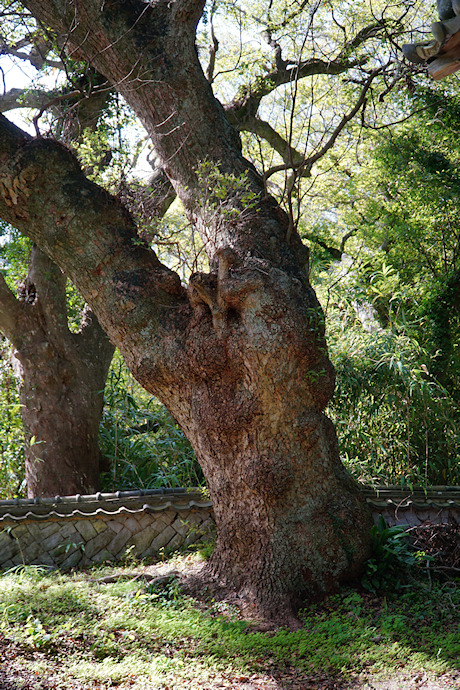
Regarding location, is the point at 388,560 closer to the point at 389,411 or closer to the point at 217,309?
the point at 389,411

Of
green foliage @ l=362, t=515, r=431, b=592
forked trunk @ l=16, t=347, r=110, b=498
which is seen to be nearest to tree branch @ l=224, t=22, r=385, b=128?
forked trunk @ l=16, t=347, r=110, b=498

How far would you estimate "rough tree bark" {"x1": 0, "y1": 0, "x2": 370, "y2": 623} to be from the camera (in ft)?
9.55

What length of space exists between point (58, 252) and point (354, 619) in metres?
2.48

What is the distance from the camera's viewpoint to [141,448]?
4426 millimetres

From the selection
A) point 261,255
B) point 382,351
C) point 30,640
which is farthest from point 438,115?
point 30,640

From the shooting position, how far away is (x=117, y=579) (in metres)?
3.13

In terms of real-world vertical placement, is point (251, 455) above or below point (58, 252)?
below

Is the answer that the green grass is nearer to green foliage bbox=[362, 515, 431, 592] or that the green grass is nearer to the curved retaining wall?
green foliage bbox=[362, 515, 431, 592]

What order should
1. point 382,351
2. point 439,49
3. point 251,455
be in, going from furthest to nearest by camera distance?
point 382,351 < point 251,455 < point 439,49

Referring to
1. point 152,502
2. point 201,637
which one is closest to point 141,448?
point 152,502

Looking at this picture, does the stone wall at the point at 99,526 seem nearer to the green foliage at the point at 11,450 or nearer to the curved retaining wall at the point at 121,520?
the curved retaining wall at the point at 121,520

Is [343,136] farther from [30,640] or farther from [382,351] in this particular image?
[30,640]

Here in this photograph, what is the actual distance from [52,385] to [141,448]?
841 mm

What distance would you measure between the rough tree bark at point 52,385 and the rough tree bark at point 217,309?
1.16 metres
